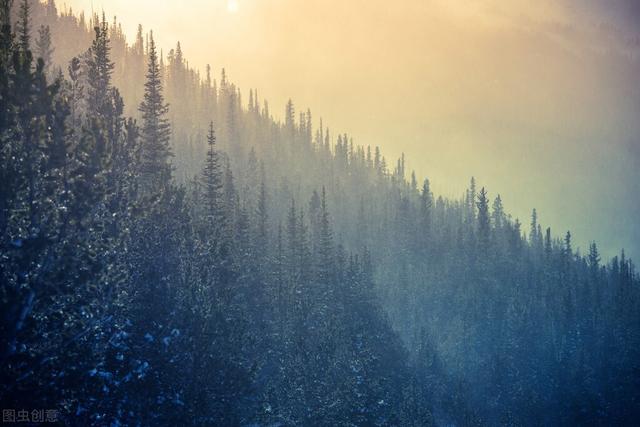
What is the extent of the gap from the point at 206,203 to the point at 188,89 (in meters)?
96.1

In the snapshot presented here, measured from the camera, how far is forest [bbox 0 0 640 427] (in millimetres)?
26828

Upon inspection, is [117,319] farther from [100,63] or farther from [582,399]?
[582,399]

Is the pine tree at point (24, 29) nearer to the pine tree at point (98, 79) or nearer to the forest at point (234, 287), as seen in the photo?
the forest at point (234, 287)

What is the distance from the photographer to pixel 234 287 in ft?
177

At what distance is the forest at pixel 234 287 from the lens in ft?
88.0

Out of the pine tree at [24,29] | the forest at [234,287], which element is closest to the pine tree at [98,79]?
the forest at [234,287]

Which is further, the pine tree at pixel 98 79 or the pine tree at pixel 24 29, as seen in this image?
the pine tree at pixel 98 79

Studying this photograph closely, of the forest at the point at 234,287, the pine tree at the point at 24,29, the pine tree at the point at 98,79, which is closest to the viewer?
the forest at the point at 234,287

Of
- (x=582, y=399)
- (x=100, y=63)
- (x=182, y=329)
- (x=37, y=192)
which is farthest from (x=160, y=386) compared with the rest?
(x=582, y=399)

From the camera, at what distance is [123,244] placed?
37562 millimetres

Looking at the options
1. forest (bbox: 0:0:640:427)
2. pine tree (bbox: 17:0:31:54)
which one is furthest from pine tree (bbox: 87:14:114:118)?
pine tree (bbox: 17:0:31:54)

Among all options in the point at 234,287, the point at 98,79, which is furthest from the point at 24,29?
the point at 234,287

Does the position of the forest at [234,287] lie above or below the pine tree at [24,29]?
below

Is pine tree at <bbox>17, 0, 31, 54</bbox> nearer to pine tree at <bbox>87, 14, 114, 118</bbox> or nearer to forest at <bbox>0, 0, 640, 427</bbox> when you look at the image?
forest at <bbox>0, 0, 640, 427</bbox>
